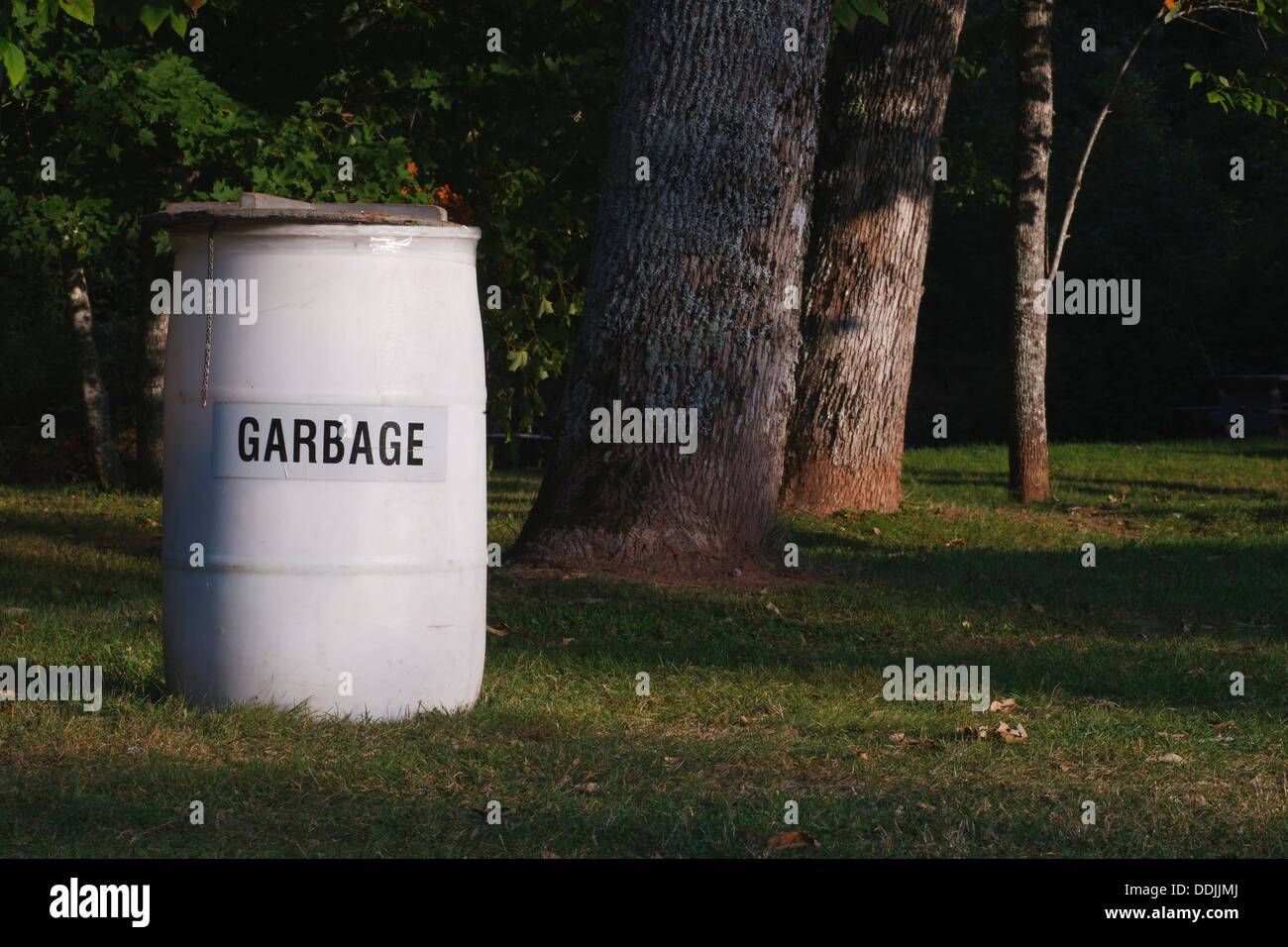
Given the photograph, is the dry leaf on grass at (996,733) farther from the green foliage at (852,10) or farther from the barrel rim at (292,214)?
the green foliage at (852,10)

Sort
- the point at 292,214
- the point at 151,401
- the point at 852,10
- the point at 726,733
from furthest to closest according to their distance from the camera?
the point at 151,401, the point at 852,10, the point at 726,733, the point at 292,214

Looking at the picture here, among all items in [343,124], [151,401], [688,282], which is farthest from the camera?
[151,401]

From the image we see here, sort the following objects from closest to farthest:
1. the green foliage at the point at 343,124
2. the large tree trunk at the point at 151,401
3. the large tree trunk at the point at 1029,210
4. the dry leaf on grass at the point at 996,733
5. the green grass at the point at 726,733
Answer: the green grass at the point at 726,733
the dry leaf on grass at the point at 996,733
the green foliage at the point at 343,124
the large tree trunk at the point at 1029,210
the large tree trunk at the point at 151,401

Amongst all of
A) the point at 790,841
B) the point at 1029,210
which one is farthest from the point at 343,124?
the point at 790,841

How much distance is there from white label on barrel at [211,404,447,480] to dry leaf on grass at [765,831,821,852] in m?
1.84

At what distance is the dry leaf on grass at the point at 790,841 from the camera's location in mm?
4293

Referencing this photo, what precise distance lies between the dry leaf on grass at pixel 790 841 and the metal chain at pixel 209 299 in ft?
7.99

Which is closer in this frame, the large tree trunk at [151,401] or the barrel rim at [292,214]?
the barrel rim at [292,214]

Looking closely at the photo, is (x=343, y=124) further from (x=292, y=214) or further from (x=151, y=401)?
(x=292, y=214)

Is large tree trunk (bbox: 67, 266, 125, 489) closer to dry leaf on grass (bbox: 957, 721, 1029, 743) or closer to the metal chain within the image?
Result: the metal chain

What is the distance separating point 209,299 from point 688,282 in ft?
12.6

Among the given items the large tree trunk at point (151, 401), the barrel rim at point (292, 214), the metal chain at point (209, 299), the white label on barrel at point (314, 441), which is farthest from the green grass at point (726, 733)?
the large tree trunk at point (151, 401)

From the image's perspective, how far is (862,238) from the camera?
12789 mm

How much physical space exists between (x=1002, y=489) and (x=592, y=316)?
8.30m
